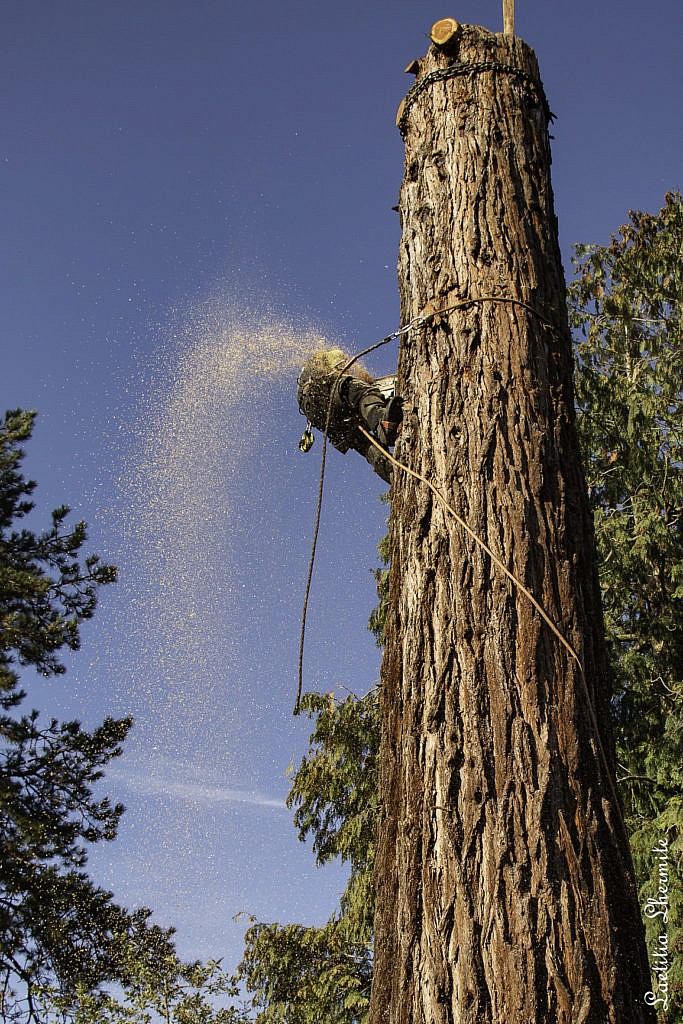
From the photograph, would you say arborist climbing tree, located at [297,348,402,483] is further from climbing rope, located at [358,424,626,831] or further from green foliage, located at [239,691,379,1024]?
green foliage, located at [239,691,379,1024]

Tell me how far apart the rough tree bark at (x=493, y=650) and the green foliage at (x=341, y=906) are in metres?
8.15

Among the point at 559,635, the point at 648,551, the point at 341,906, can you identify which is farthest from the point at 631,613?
the point at 559,635

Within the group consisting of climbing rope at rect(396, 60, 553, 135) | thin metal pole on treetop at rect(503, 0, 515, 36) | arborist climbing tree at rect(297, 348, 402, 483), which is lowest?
arborist climbing tree at rect(297, 348, 402, 483)

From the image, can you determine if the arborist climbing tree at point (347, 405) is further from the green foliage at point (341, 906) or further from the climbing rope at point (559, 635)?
the green foliage at point (341, 906)

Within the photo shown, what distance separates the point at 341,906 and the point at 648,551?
580 cm

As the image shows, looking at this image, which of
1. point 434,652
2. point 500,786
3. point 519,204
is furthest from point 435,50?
point 500,786

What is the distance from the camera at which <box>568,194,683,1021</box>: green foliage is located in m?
7.73

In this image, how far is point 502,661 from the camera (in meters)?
2.04

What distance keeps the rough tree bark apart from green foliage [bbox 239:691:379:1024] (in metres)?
8.15

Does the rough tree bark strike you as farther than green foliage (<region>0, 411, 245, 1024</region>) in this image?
No

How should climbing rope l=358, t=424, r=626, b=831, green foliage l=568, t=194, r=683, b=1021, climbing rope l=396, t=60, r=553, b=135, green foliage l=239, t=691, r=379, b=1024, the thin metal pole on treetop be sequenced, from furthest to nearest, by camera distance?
green foliage l=239, t=691, r=379, b=1024
green foliage l=568, t=194, r=683, b=1021
the thin metal pole on treetop
climbing rope l=396, t=60, r=553, b=135
climbing rope l=358, t=424, r=626, b=831

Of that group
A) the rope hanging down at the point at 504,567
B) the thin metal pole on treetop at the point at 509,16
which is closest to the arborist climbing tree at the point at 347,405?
the rope hanging down at the point at 504,567

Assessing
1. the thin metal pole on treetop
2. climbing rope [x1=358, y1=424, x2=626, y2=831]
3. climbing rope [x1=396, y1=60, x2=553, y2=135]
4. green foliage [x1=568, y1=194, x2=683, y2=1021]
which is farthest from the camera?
green foliage [x1=568, y1=194, x2=683, y2=1021]

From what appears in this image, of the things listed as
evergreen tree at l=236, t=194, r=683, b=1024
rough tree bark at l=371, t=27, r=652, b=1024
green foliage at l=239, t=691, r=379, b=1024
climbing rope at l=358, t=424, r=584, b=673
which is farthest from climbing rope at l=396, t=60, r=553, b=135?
green foliage at l=239, t=691, r=379, b=1024
